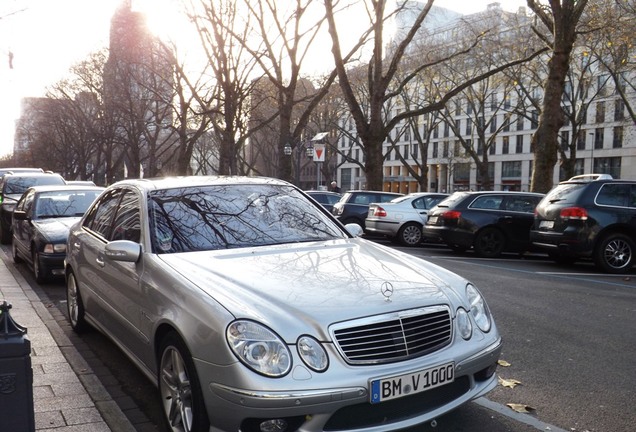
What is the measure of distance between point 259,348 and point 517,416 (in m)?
1.94

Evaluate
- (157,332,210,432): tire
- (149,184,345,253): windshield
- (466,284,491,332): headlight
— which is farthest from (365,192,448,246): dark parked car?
(157,332,210,432): tire

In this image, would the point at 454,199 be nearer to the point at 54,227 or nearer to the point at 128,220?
the point at 54,227

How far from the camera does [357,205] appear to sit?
63.8 feet

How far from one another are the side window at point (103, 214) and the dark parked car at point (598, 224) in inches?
325

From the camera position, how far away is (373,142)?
2272 cm

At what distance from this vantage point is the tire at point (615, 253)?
35.0 ft

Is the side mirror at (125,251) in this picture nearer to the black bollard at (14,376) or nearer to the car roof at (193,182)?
the car roof at (193,182)

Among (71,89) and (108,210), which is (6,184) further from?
(71,89)

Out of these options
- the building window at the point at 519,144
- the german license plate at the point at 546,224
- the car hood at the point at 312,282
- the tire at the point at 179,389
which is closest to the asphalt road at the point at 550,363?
the tire at the point at 179,389

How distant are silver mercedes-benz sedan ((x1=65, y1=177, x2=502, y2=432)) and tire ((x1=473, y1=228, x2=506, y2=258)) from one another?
9404 mm

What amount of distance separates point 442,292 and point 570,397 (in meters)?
1.48

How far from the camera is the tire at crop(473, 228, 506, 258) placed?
13.4 metres

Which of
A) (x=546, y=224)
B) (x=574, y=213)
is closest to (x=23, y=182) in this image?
(x=546, y=224)

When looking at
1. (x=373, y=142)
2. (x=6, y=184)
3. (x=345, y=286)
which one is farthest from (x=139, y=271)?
(x=373, y=142)
